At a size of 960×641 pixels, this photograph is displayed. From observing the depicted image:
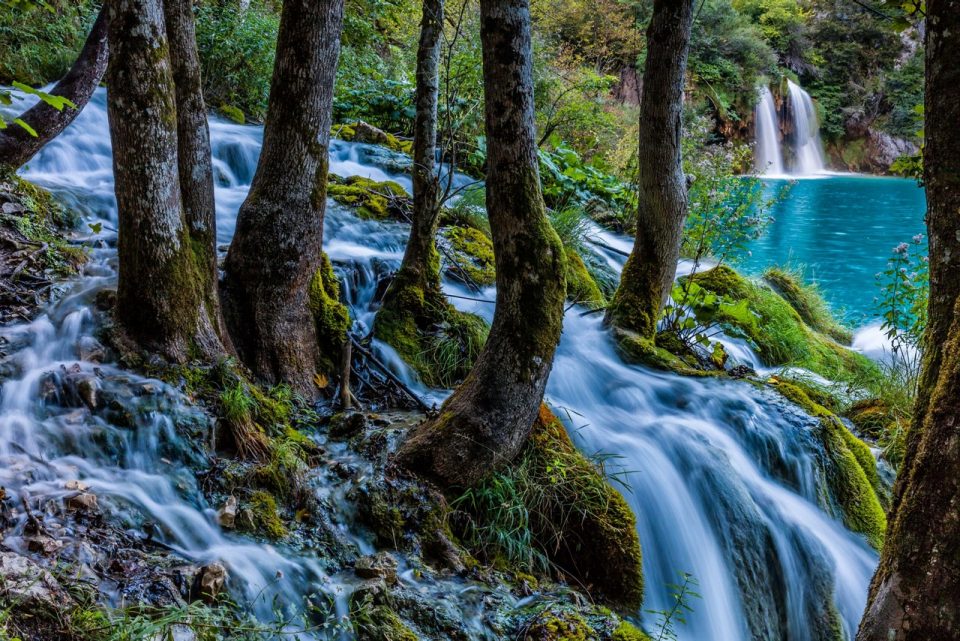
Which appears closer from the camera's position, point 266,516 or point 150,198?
point 266,516

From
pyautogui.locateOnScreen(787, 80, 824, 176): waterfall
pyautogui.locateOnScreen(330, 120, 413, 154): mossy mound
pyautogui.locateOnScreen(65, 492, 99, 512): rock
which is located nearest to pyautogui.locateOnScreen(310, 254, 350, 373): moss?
pyautogui.locateOnScreen(65, 492, 99, 512): rock

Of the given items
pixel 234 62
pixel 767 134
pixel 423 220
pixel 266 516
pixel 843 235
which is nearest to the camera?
pixel 266 516

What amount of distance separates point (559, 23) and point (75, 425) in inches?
869

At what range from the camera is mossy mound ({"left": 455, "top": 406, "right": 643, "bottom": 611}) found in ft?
12.3

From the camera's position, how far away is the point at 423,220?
5395mm

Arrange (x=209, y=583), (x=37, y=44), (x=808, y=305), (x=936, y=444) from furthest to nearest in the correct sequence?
(x=808, y=305) → (x=37, y=44) → (x=209, y=583) → (x=936, y=444)

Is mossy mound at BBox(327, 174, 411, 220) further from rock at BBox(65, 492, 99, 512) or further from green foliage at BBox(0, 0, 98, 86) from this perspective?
rock at BBox(65, 492, 99, 512)

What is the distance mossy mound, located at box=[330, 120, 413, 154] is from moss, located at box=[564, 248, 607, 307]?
11.1 feet

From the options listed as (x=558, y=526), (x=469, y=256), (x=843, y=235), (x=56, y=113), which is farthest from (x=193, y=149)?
(x=843, y=235)

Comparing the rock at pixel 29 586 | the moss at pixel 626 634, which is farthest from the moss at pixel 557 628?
the rock at pixel 29 586

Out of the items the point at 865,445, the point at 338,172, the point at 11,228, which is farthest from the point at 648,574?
the point at 338,172

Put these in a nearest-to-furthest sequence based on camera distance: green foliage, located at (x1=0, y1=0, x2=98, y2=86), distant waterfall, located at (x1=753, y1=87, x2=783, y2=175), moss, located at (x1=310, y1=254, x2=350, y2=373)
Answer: moss, located at (x1=310, y1=254, x2=350, y2=373) < green foliage, located at (x1=0, y1=0, x2=98, y2=86) < distant waterfall, located at (x1=753, y1=87, x2=783, y2=175)

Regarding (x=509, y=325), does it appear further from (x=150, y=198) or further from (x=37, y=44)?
(x=37, y=44)

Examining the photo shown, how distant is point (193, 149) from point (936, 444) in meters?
4.10
